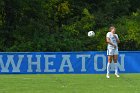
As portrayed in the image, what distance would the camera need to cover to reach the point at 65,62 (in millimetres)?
20828

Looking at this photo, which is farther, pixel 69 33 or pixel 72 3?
pixel 72 3

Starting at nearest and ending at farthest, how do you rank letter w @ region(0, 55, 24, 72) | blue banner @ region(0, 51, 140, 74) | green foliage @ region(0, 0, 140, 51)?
letter w @ region(0, 55, 24, 72), blue banner @ region(0, 51, 140, 74), green foliage @ region(0, 0, 140, 51)

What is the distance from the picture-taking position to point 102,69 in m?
20.8

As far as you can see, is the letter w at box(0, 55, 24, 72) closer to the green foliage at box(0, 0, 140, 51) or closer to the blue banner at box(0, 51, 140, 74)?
the blue banner at box(0, 51, 140, 74)

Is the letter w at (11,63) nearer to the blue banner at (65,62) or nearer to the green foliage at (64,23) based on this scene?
the blue banner at (65,62)

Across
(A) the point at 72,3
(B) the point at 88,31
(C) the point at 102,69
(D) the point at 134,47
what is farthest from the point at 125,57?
(A) the point at 72,3

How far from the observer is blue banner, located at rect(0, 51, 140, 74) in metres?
20.6

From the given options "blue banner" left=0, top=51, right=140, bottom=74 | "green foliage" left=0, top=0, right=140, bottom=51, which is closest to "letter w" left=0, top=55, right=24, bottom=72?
"blue banner" left=0, top=51, right=140, bottom=74

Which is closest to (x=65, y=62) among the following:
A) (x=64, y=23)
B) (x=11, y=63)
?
(x=11, y=63)

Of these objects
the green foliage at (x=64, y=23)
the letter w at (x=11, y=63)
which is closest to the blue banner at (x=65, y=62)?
the letter w at (x=11, y=63)

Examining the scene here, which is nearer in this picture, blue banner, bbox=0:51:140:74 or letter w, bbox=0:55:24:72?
letter w, bbox=0:55:24:72

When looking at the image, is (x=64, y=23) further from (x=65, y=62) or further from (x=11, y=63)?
(x=11, y=63)
